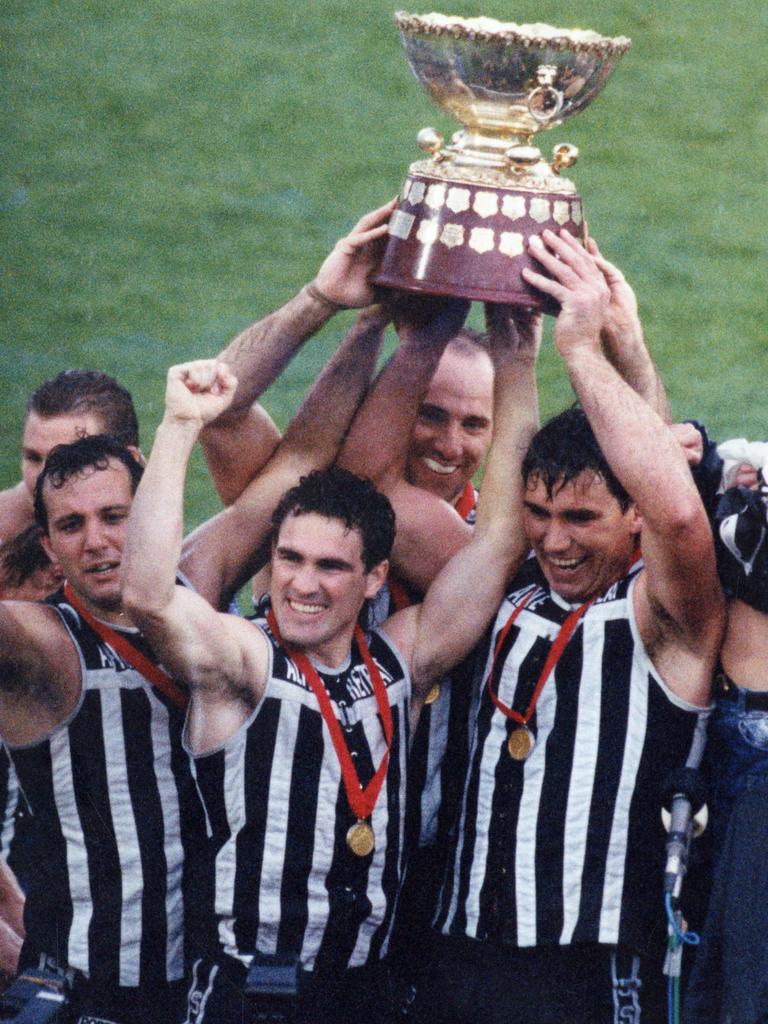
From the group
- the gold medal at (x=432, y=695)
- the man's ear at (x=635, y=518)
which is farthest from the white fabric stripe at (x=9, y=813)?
the man's ear at (x=635, y=518)

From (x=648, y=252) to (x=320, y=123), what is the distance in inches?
62.5

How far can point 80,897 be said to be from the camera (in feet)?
10.9

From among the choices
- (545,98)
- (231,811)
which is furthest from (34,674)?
(545,98)

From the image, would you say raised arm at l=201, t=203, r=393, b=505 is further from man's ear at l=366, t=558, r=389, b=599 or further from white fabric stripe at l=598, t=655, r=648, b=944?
white fabric stripe at l=598, t=655, r=648, b=944

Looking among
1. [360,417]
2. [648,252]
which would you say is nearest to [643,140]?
[648,252]

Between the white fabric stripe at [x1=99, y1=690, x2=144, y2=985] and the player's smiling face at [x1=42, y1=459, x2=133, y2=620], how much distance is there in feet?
0.65

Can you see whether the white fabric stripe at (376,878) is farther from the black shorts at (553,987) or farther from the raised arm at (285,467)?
the raised arm at (285,467)

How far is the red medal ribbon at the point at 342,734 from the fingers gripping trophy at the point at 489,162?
2.47 ft

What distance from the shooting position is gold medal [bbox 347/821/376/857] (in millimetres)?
3213

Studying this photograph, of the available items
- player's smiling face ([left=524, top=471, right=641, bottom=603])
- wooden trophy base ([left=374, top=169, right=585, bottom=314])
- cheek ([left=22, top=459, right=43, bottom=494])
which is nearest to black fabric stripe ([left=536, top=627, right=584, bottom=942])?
player's smiling face ([left=524, top=471, right=641, bottom=603])

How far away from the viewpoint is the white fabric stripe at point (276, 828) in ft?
10.4

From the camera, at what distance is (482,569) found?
3.45m

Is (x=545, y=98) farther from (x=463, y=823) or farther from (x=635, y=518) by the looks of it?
(x=463, y=823)

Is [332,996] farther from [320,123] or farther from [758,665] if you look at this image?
[320,123]
